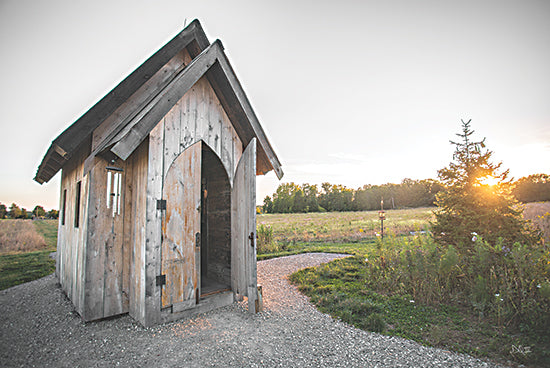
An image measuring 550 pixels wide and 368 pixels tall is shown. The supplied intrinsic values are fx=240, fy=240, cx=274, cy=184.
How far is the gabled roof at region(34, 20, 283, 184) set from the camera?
12.1 ft

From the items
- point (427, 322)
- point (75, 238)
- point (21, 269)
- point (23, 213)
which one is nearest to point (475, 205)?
point (427, 322)

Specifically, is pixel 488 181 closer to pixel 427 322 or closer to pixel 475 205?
pixel 475 205

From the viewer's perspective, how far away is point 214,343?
331cm

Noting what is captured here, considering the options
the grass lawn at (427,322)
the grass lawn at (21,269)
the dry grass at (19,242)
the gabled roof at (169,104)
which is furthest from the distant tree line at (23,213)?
the grass lawn at (427,322)

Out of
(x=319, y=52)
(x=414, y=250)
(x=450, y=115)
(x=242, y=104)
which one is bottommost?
(x=414, y=250)

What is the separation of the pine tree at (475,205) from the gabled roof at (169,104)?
448 cm

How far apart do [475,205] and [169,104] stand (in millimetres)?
6877

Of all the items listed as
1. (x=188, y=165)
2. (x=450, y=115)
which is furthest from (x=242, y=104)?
(x=450, y=115)

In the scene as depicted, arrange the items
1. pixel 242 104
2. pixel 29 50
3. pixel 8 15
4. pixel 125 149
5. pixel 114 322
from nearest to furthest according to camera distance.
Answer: pixel 125 149, pixel 114 322, pixel 242 104, pixel 8 15, pixel 29 50

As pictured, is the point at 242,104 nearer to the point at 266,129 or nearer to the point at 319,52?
the point at 266,129

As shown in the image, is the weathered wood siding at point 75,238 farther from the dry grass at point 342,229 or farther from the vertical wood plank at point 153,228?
the dry grass at point 342,229

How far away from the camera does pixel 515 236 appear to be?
5.14 m

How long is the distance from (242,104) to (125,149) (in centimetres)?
225

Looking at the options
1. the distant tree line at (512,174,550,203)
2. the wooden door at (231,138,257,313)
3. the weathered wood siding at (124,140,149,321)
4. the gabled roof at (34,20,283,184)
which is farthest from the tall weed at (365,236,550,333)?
the distant tree line at (512,174,550,203)
